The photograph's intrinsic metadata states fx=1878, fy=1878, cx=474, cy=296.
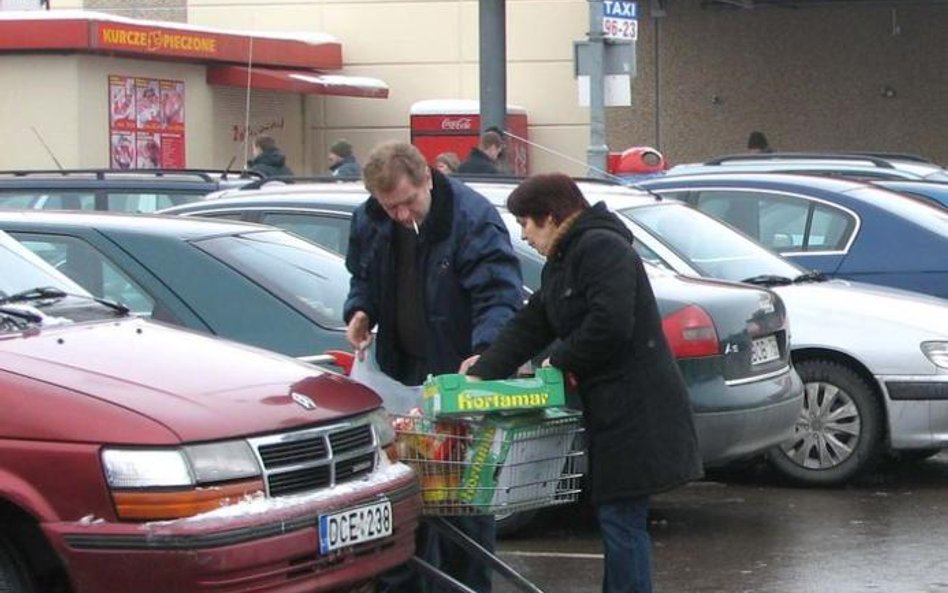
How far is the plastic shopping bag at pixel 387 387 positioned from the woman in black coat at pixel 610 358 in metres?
0.29

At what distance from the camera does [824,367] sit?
1013 centimetres

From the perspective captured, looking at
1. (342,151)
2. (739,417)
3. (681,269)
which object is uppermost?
(342,151)

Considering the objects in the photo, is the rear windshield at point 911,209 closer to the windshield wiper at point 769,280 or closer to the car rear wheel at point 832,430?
the windshield wiper at point 769,280

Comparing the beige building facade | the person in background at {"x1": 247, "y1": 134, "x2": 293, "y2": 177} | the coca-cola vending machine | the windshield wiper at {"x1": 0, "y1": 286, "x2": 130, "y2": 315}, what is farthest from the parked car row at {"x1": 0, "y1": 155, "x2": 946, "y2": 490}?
the beige building facade

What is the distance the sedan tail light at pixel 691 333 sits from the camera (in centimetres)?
848

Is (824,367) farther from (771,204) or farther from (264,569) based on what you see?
(264,569)

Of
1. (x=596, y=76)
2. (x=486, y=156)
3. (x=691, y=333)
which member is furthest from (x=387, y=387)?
(x=486, y=156)

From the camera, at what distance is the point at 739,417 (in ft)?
28.4

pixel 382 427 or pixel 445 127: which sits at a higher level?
pixel 445 127

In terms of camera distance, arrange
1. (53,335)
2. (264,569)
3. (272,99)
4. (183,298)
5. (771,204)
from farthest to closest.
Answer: (272,99) → (771,204) → (183,298) → (53,335) → (264,569)

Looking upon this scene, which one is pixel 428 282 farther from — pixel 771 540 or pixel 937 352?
pixel 937 352

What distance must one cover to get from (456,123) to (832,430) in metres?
15.0

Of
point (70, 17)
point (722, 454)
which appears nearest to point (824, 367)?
point (722, 454)

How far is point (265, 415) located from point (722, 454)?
11.7 feet
